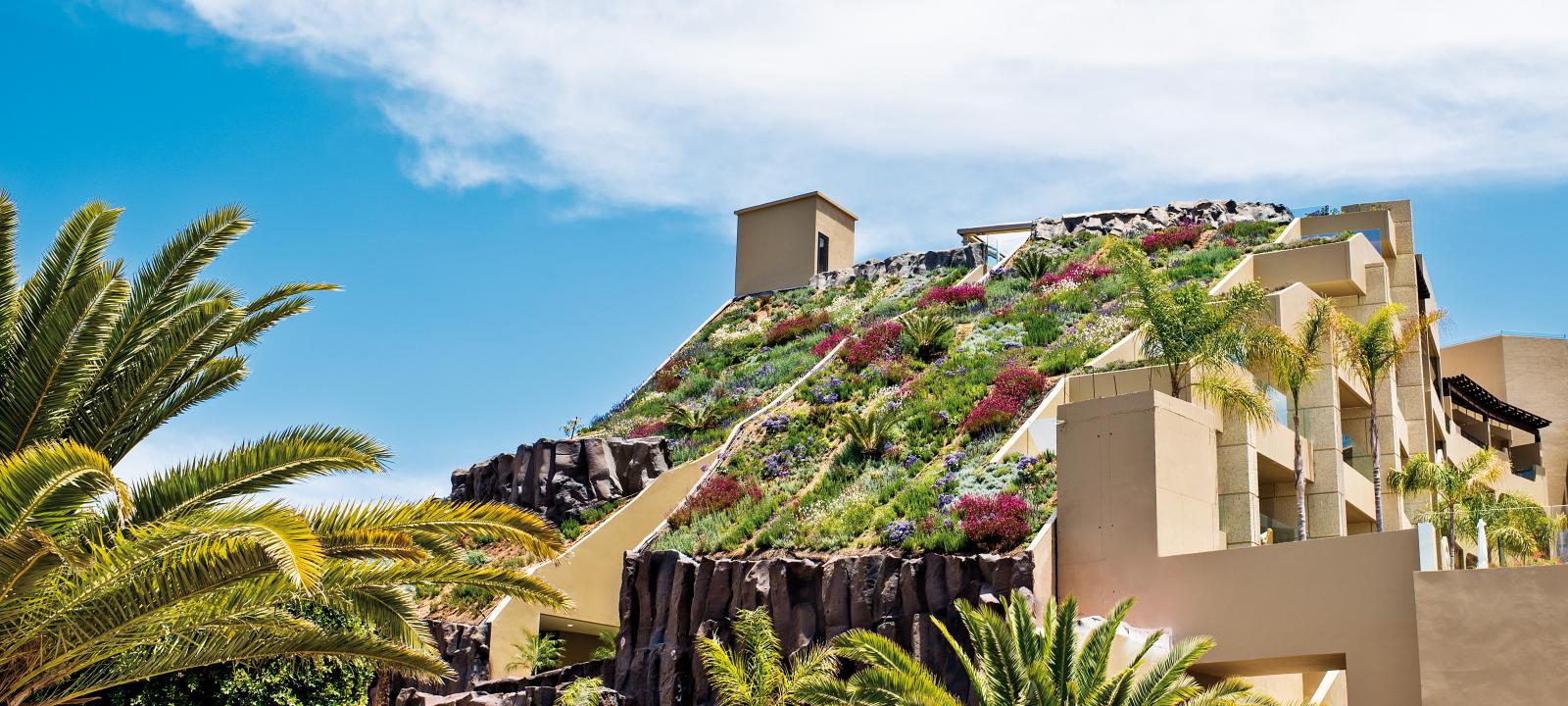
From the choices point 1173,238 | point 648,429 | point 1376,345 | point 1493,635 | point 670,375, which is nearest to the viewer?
point 1493,635

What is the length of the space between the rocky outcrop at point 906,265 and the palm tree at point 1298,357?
21549 millimetres

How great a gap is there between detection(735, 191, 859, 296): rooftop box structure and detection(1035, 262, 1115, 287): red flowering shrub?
12.9 meters

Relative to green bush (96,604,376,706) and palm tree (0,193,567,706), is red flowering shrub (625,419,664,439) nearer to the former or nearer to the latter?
green bush (96,604,376,706)

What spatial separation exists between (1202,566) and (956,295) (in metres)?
22.6

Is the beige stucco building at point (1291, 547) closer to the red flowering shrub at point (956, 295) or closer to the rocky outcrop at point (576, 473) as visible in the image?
the red flowering shrub at point (956, 295)

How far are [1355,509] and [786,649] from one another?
13.9 m

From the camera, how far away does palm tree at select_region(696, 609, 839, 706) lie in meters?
20.5

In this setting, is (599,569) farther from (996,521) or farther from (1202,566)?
(1202,566)

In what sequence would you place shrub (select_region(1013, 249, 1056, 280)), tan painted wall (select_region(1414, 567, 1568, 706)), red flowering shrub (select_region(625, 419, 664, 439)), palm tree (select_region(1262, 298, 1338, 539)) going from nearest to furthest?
1. tan painted wall (select_region(1414, 567, 1568, 706))
2. palm tree (select_region(1262, 298, 1338, 539))
3. red flowering shrub (select_region(625, 419, 664, 439))
4. shrub (select_region(1013, 249, 1056, 280))

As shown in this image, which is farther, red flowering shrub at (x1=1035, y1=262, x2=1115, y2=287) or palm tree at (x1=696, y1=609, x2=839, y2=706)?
red flowering shrub at (x1=1035, y1=262, x2=1115, y2=287)

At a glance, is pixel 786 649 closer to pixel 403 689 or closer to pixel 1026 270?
pixel 403 689

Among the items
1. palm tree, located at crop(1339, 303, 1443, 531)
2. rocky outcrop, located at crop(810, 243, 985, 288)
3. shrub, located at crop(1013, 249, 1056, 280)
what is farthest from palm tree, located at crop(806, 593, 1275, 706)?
rocky outcrop, located at crop(810, 243, 985, 288)

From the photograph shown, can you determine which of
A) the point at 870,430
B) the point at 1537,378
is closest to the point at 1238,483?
the point at 870,430

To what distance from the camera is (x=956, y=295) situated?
4262cm
